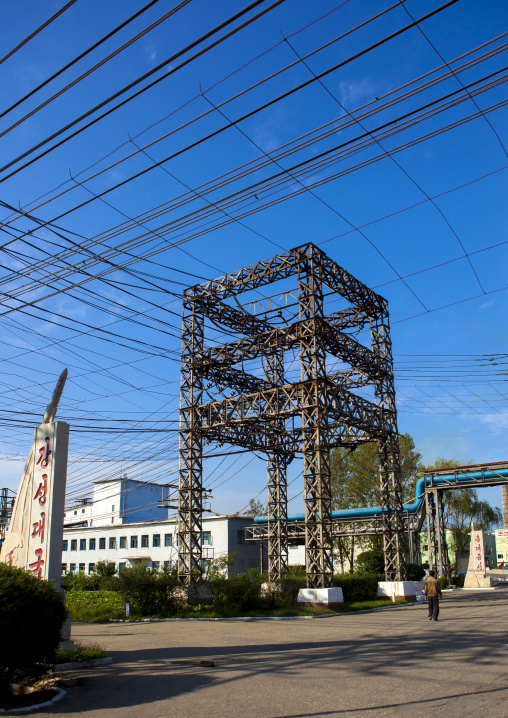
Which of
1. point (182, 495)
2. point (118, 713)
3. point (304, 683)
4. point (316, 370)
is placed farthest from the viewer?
point (182, 495)

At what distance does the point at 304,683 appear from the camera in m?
8.34

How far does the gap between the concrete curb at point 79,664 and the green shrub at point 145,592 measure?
38.2ft

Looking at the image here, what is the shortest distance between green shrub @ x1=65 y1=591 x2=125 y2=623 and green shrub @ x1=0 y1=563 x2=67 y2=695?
11447 millimetres

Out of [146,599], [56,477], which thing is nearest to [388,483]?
[146,599]

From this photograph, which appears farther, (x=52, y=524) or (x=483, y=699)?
(x=52, y=524)

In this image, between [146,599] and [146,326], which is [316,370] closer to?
[146,326]

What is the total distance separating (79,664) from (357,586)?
17.8 meters

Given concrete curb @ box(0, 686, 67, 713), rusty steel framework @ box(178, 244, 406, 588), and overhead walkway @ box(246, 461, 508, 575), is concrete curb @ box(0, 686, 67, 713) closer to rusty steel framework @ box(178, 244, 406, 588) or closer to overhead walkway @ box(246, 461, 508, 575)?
rusty steel framework @ box(178, 244, 406, 588)

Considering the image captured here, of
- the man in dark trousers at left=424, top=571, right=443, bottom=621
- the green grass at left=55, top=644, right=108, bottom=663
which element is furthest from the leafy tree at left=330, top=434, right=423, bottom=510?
the green grass at left=55, top=644, right=108, bottom=663

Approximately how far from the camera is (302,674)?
901cm

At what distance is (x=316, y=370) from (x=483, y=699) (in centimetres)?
1702

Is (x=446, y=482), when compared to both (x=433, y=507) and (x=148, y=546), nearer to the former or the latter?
(x=433, y=507)

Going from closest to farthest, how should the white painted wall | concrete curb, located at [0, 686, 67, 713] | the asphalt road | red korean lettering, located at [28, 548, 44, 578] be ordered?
1. the asphalt road
2. concrete curb, located at [0, 686, 67, 713]
3. red korean lettering, located at [28, 548, 44, 578]
4. the white painted wall

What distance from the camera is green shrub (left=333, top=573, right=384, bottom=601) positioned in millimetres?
24719
